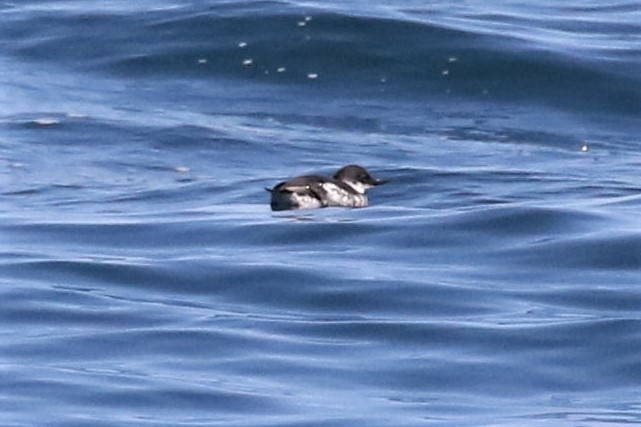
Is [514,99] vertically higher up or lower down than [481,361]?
higher up

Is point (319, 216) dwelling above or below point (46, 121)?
below

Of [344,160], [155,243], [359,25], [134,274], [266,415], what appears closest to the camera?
[266,415]

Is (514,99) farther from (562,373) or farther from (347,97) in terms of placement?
(562,373)

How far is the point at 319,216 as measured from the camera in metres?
14.2

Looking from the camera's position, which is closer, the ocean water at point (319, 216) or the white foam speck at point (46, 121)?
the ocean water at point (319, 216)

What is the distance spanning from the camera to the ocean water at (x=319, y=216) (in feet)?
29.1

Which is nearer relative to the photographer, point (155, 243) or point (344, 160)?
point (155, 243)

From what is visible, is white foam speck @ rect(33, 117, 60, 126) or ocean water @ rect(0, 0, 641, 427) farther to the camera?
white foam speck @ rect(33, 117, 60, 126)

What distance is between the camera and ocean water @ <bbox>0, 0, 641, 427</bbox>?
29.1 feet

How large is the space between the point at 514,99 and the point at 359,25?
2898 millimetres

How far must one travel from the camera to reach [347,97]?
68.2 feet

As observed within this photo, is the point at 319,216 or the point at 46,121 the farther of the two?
the point at 46,121

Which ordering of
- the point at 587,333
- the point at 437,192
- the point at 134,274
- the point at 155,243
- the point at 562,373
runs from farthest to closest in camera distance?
the point at 437,192 → the point at 155,243 → the point at 134,274 → the point at 587,333 → the point at 562,373

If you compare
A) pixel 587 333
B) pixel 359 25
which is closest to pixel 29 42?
pixel 359 25
